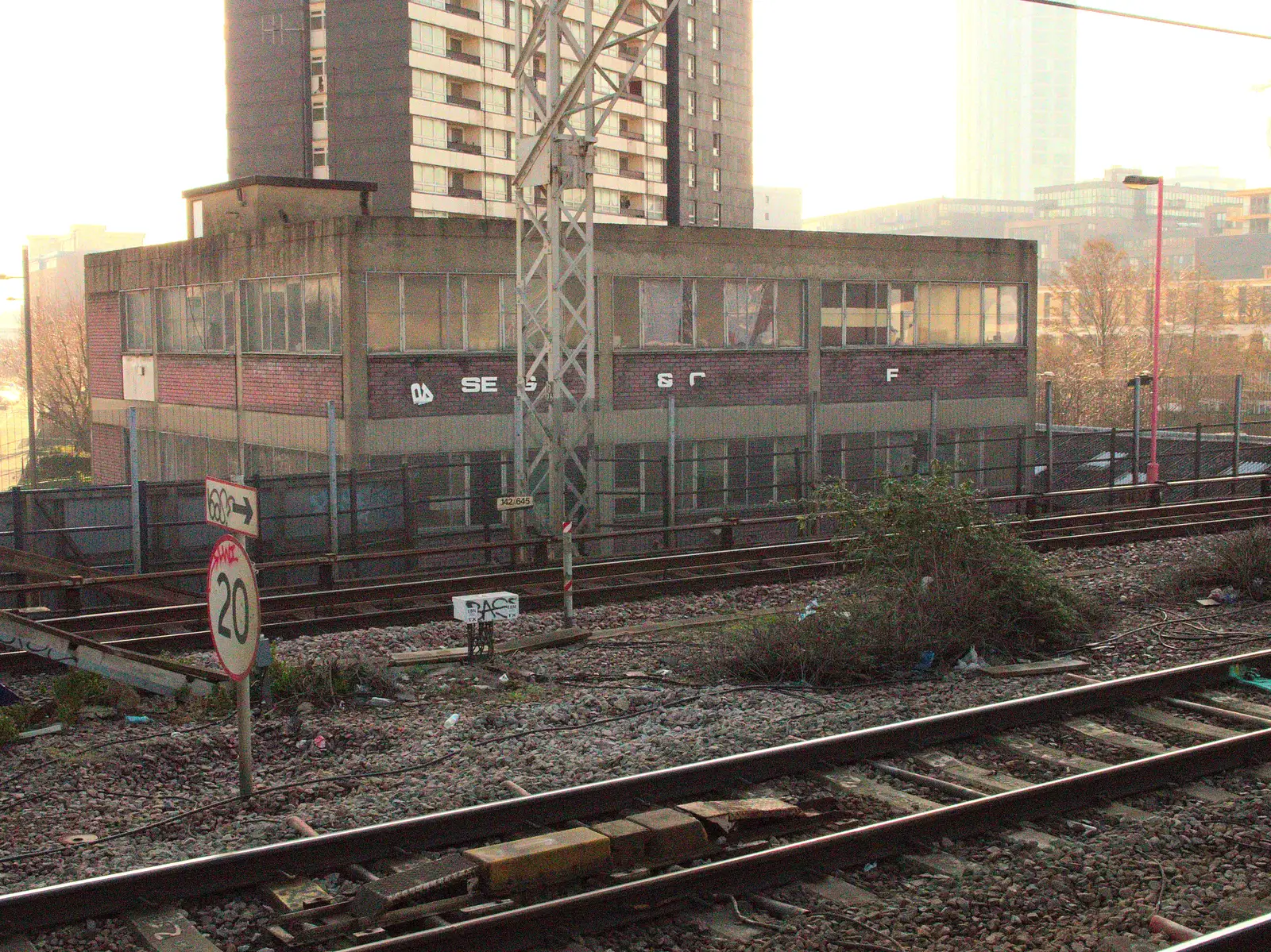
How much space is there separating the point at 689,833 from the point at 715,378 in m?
19.4

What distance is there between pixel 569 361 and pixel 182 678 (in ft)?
32.2

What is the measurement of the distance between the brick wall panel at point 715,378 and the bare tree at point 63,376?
32.9m

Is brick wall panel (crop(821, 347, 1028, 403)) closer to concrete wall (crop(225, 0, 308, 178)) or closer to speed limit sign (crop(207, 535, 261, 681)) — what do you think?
speed limit sign (crop(207, 535, 261, 681))

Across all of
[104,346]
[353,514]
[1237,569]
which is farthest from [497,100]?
[1237,569]

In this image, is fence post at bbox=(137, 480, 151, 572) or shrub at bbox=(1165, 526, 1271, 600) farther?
fence post at bbox=(137, 480, 151, 572)

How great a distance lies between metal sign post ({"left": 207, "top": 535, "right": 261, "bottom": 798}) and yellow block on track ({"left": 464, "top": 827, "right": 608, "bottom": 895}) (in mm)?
1954

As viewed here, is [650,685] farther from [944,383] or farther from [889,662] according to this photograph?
[944,383]

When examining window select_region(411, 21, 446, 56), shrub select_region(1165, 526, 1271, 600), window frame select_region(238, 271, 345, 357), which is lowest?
shrub select_region(1165, 526, 1271, 600)

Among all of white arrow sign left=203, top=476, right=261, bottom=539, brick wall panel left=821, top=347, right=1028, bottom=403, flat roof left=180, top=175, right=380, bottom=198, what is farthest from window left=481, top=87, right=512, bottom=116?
white arrow sign left=203, top=476, right=261, bottom=539

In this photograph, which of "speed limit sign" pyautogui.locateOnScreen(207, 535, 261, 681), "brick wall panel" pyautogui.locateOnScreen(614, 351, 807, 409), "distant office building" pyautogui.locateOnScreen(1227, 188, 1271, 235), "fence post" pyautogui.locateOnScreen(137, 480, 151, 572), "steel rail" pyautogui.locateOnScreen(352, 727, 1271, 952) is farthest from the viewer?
"distant office building" pyautogui.locateOnScreen(1227, 188, 1271, 235)

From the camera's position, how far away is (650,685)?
36.7 ft

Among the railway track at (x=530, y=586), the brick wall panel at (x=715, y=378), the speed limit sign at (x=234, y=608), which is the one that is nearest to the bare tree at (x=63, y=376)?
the brick wall panel at (x=715, y=378)

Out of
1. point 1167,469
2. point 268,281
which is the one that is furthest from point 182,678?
point 1167,469

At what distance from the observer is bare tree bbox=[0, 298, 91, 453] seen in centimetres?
5822
